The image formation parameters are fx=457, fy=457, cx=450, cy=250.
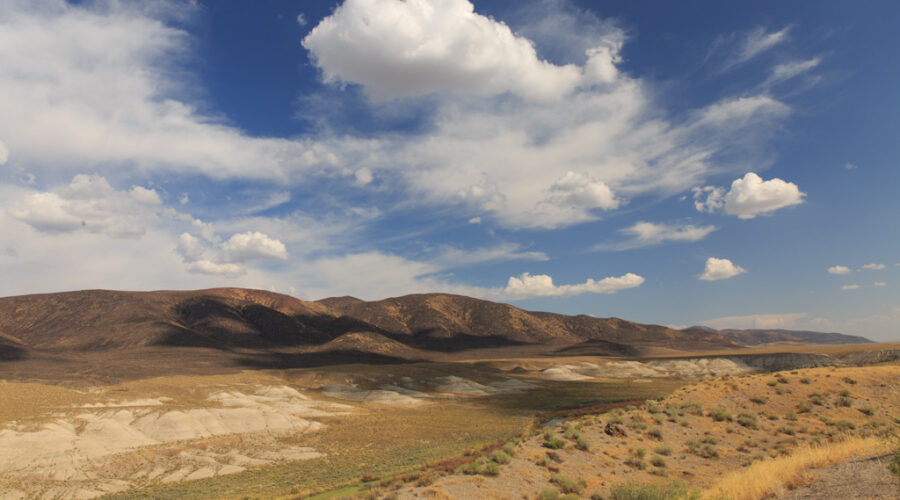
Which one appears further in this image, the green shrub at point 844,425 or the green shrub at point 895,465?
the green shrub at point 844,425

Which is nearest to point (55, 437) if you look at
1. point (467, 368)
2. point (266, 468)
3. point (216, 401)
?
point (266, 468)

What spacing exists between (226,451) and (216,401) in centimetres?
3428

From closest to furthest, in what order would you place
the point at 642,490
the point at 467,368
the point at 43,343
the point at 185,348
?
the point at 642,490 → the point at 467,368 → the point at 185,348 → the point at 43,343

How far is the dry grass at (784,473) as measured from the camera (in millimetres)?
14797

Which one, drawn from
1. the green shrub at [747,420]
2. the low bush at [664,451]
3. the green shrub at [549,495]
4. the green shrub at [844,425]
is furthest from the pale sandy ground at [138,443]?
the green shrub at [844,425]

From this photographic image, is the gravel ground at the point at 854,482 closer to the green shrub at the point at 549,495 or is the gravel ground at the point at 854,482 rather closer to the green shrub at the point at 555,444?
the green shrub at the point at 549,495

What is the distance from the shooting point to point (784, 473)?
52.1 ft

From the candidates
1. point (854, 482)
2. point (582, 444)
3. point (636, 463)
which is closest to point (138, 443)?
point (582, 444)

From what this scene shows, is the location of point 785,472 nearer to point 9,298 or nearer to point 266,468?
point 266,468

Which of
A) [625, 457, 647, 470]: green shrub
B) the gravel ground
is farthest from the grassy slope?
the gravel ground

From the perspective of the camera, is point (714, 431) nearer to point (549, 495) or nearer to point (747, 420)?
point (747, 420)

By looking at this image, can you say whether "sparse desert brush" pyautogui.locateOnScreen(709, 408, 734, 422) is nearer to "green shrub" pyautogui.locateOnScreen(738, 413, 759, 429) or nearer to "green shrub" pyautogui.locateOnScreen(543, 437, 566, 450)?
"green shrub" pyautogui.locateOnScreen(738, 413, 759, 429)

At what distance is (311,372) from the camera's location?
106 metres

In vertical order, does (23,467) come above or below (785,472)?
below
